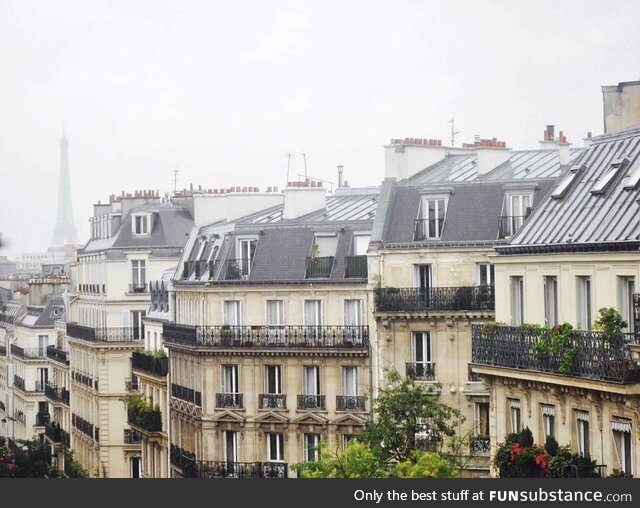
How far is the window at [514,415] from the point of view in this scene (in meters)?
40.2

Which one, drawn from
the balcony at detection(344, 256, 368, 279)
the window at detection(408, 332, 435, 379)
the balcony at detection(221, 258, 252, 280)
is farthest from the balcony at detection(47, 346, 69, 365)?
the window at detection(408, 332, 435, 379)

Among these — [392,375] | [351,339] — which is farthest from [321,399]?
[392,375]

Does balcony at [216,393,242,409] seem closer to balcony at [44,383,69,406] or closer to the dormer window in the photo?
the dormer window

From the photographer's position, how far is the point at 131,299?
8650 centimetres

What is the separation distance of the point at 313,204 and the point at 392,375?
1559 cm

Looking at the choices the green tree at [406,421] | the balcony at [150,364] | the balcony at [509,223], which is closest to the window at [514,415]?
the green tree at [406,421]

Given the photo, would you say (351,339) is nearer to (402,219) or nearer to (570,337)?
(402,219)

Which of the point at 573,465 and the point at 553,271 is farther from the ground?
the point at 553,271

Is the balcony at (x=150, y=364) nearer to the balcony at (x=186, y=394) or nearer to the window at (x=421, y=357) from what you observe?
the balcony at (x=186, y=394)

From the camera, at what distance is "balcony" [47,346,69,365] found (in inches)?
3905

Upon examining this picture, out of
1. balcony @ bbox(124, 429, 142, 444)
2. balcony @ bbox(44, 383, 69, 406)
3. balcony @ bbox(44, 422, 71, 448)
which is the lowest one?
balcony @ bbox(44, 422, 71, 448)

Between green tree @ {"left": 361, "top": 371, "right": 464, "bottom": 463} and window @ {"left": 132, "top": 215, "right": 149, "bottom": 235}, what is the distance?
111 ft

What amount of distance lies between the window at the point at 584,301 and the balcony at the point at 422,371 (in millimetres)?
19810

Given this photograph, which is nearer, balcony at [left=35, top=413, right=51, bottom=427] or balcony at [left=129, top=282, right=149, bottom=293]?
balcony at [left=129, top=282, right=149, bottom=293]
